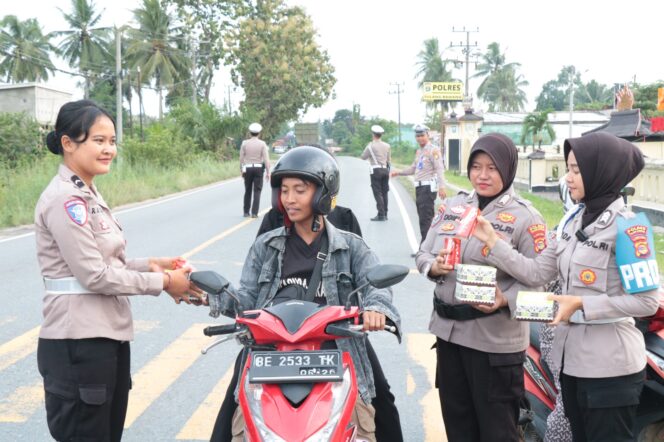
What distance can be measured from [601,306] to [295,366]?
128 cm

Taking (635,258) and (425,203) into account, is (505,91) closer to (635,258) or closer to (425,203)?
(425,203)

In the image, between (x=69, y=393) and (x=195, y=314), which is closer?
(x=69, y=393)

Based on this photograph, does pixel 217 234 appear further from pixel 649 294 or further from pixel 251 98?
pixel 251 98

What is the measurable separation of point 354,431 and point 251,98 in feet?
185

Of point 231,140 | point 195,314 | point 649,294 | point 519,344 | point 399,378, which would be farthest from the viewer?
point 231,140

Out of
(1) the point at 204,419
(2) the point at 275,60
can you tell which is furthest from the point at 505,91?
(1) the point at 204,419

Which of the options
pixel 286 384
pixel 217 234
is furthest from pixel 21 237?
pixel 286 384

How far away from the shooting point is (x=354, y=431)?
268cm

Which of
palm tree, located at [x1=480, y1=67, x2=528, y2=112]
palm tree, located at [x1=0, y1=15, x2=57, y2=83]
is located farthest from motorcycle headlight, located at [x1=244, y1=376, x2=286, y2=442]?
palm tree, located at [x1=480, y1=67, x2=528, y2=112]

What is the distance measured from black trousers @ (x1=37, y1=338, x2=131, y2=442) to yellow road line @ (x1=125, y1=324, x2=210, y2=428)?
166cm

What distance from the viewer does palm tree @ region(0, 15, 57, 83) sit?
205 ft

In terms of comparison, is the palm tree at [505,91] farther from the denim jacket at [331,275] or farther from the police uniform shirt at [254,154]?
the denim jacket at [331,275]

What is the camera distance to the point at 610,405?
3.04 meters

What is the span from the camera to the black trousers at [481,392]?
350cm
